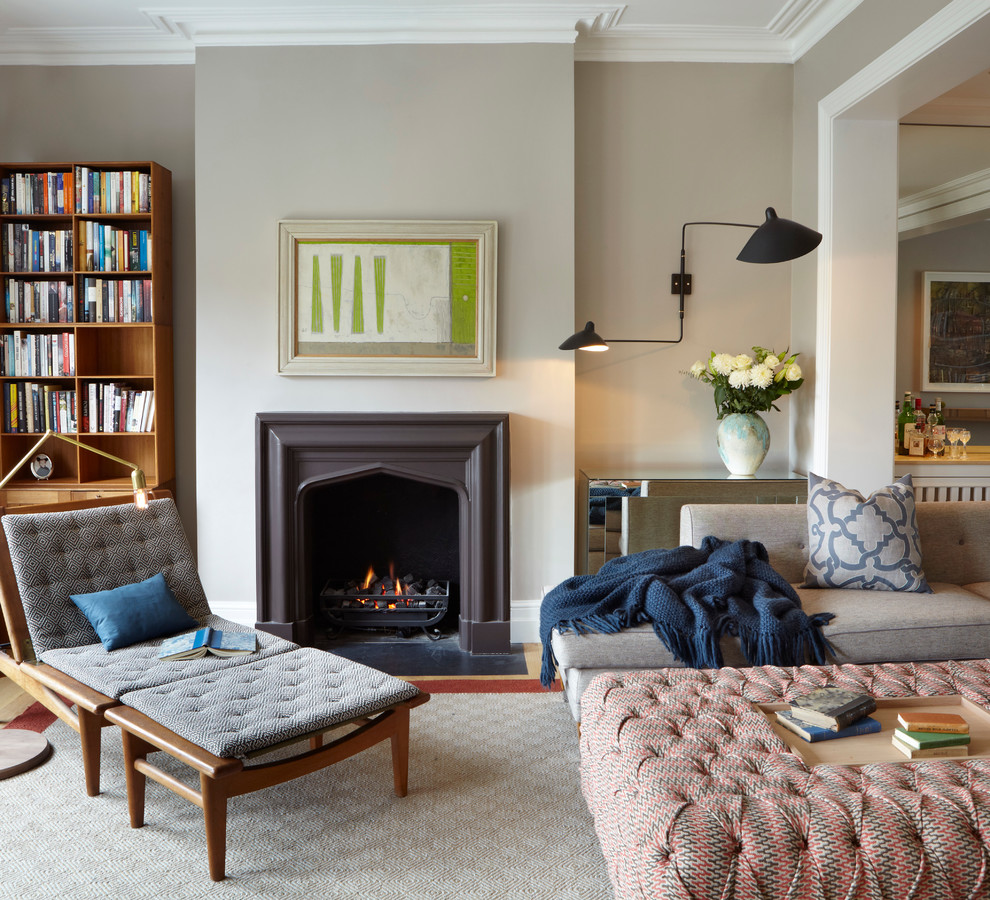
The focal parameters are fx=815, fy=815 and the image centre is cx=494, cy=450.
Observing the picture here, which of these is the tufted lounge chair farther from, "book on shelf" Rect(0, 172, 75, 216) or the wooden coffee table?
"book on shelf" Rect(0, 172, 75, 216)

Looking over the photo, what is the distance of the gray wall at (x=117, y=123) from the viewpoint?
13.6 ft

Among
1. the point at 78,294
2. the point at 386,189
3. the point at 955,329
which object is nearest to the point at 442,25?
the point at 386,189

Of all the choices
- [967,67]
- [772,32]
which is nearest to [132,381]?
[772,32]

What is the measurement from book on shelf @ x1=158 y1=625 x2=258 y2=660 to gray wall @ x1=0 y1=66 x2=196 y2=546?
193cm

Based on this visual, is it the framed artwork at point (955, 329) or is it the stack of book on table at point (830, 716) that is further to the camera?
the framed artwork at point (955, 329)

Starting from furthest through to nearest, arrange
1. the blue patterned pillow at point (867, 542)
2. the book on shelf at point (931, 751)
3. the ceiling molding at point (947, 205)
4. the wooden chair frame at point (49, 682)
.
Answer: the ceiling molding at point (947, 205) < the blue patterned pillow at point (867, 542) < the wooden chair frame at point (49, 682) < the book on shelf at point (931, 751)

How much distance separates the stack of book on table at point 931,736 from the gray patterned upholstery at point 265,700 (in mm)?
1310

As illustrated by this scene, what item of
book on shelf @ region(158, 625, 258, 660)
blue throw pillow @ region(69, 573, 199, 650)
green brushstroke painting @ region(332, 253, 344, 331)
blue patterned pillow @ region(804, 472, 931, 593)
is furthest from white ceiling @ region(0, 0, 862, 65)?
book on shelf @ region(158, 625, 258, 660)

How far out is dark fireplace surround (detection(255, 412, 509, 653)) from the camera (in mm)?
3834

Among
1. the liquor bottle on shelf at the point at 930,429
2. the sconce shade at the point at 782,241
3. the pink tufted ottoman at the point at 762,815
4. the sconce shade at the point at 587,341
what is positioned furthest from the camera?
the liquor bottle on shelf at the point at 930,429

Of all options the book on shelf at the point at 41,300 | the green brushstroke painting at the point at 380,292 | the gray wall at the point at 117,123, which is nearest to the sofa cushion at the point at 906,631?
the green brushstroke painting at the point at 380,292

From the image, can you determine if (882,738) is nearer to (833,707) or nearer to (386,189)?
(833,707)

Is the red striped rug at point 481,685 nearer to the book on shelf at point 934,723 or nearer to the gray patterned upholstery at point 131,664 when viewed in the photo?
the gray patterned upholstery at point 131,664

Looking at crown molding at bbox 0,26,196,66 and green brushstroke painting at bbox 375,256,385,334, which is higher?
crown molding at bbox 0,26,196,66
